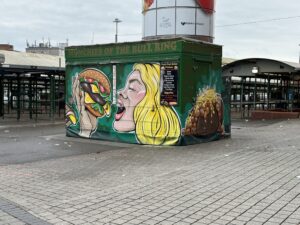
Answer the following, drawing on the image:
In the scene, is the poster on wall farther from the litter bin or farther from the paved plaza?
the paved plaza

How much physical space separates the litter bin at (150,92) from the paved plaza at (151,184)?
71 centimetres

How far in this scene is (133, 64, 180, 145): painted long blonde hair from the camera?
490 inches

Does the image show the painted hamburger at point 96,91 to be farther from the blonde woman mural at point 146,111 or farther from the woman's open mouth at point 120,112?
the blonde woman mural at point 146,111

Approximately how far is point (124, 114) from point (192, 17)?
16.4ft

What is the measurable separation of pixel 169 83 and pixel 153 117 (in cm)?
106

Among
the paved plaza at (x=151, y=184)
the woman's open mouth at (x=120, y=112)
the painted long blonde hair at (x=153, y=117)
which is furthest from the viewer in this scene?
Answer: the woman's open mouth at (x=120, y=112)

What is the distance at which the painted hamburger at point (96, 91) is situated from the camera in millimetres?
13859

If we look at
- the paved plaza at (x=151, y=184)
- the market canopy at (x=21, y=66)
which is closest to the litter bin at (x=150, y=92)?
the paved plaza at (x=151, y=184)

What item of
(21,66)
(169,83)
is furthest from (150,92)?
(21,66)

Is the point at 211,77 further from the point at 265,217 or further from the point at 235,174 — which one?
the point at 265,217

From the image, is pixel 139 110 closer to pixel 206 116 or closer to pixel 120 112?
pixel 120 112

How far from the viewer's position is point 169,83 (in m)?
12.4

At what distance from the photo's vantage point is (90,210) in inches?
240

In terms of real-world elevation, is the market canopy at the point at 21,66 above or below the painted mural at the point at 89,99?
above
